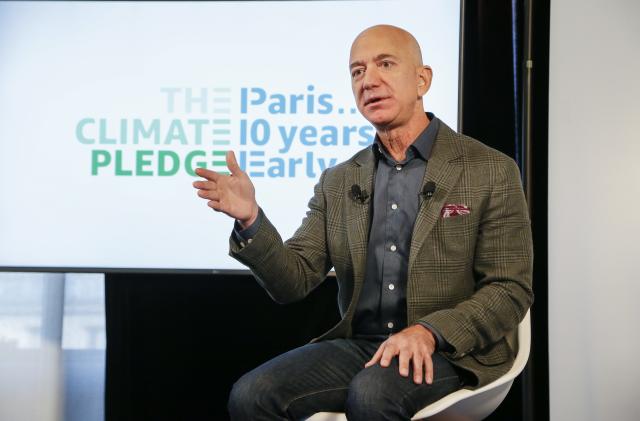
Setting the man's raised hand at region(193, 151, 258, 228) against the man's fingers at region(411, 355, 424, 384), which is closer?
the man's fingers at region(411, 355, 424, 384)

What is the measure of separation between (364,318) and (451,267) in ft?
0.90

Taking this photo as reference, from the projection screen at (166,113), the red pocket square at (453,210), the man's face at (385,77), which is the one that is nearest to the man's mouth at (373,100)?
the man's face at (385,77)

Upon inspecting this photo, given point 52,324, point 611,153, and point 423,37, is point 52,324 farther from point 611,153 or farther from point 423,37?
point 611,153

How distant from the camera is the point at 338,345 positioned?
2.02m

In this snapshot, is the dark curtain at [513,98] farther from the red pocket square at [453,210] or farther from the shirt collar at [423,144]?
the red pocket square at [453,210]

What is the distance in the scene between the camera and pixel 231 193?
1908 mm

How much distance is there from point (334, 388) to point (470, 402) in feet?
1.08

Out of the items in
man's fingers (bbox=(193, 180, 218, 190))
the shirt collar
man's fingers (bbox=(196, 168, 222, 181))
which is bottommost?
man's fingers (bbox=(193, 180, 218, 190))

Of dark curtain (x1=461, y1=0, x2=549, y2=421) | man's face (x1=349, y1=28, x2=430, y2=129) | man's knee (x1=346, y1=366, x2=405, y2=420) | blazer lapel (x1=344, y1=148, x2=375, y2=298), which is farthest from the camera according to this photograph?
dark curtain (x1=461, y1=0, x2=549, y2=421)

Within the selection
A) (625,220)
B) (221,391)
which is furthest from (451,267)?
(221,391)

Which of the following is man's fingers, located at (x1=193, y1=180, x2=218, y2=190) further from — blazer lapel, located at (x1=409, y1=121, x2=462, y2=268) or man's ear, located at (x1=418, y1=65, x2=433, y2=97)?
man's ear, located at (x1=418, y1=65, x2=433, y2=97)

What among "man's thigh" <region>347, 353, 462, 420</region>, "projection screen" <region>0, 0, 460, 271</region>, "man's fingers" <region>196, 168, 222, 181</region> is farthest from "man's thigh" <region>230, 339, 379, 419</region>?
"projection screen" <region>0, 0, 460, 271</region>

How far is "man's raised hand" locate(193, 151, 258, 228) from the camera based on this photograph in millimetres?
1878

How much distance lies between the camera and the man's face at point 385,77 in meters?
2.17
